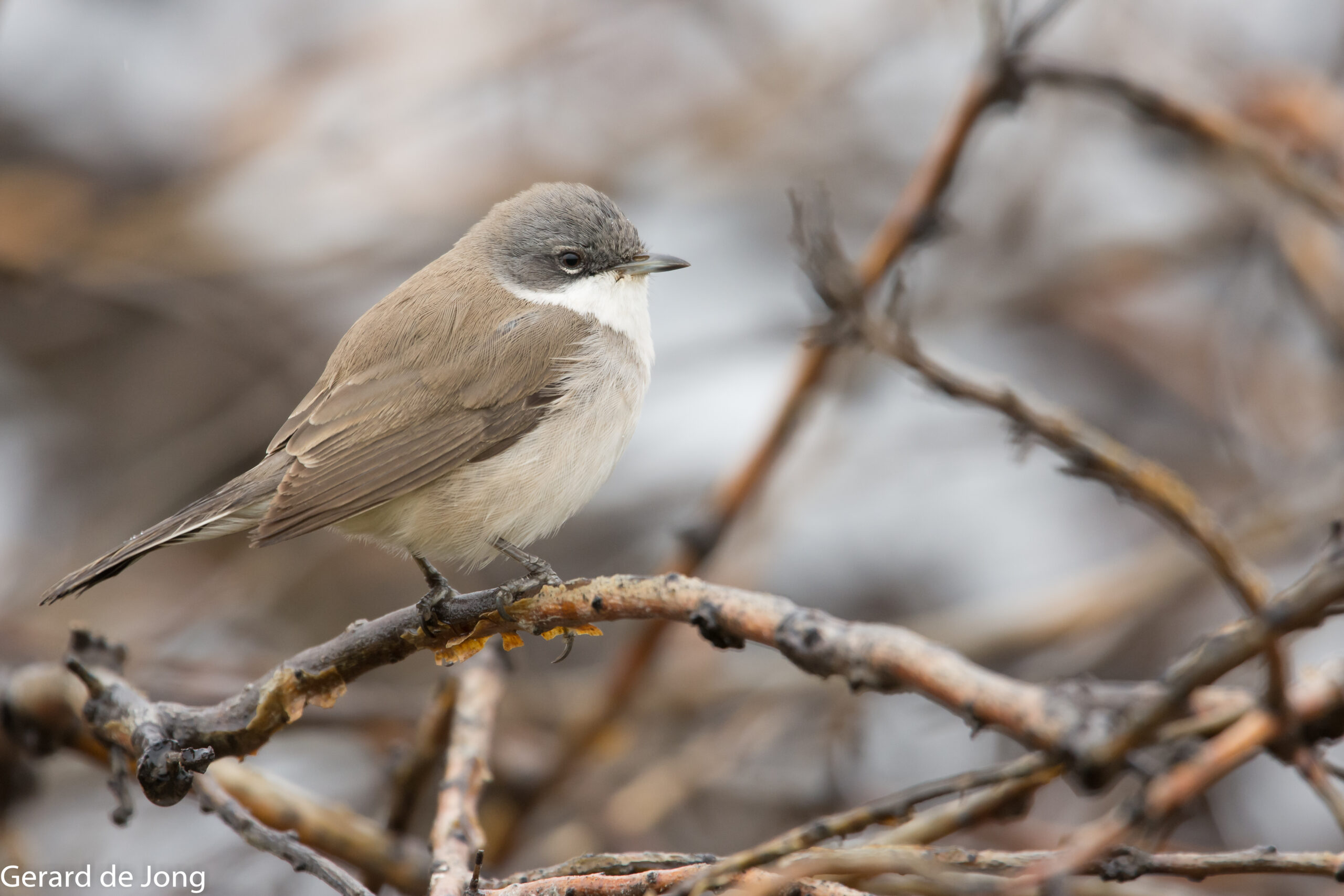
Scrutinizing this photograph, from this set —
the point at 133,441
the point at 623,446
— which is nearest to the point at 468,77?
the point at 133,441

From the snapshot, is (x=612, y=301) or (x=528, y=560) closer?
(x=528, y=560)

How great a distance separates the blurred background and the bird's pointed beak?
791mm

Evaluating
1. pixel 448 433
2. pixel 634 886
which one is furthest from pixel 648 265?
pixel 634 886

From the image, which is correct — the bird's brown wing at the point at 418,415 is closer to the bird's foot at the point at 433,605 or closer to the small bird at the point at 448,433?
the small bird at the point at 448,433

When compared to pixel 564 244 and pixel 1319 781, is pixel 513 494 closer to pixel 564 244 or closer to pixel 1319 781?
pixel 564 244

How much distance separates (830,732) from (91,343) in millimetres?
4851

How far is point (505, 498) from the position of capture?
12.0ft

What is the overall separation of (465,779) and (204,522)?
1133mm

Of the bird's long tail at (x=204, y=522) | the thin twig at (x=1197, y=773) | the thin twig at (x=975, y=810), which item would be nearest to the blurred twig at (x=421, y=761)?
the bird's long tail at (x=204, y=522)

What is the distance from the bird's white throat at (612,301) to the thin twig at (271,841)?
2.22 meters

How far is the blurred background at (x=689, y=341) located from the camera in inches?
207

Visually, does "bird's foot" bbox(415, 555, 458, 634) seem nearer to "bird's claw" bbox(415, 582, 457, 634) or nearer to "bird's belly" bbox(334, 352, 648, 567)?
"bird's claw" bbox(415, 582, 457, 634)

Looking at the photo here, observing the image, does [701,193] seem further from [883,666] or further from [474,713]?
[883,666]

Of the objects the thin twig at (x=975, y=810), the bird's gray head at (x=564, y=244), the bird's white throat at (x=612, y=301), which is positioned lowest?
the thin twig at (x=975, y=810)
